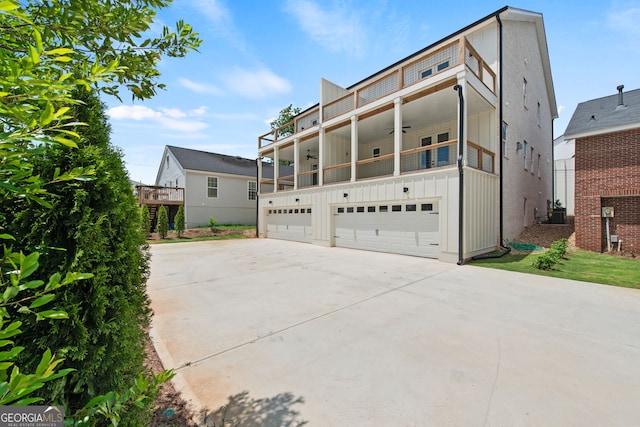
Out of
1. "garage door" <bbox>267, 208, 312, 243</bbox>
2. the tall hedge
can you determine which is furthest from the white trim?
the tall hedge

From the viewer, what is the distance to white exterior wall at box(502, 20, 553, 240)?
1112 centimetres

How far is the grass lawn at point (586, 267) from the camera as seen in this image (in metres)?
6.33

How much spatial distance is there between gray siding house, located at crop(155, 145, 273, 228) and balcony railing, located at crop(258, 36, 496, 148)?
22.3 feet

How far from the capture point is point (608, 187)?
31.1 ft

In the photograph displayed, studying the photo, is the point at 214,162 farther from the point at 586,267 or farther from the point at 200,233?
the point at 586,267

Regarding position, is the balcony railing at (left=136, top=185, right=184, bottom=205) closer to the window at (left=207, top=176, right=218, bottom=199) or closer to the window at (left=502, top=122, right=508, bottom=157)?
the window at (left=207, top=176, right=218, bottom=199)

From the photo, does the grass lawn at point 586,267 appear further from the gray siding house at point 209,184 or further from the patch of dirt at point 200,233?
the gray siding house at point 209,184

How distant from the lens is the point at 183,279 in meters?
6.48

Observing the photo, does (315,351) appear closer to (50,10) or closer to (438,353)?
(438,353)

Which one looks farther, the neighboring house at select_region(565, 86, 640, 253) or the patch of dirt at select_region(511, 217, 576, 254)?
the patch of dirt at select_region(511, 217, 576, 254)

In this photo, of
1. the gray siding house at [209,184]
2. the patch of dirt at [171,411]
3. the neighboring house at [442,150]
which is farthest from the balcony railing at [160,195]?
the patch of dirt at [171,411]

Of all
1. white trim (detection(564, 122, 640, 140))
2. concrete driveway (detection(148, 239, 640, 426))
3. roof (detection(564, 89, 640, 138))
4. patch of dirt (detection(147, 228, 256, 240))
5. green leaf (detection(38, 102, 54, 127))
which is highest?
roof (detection(564, 89, 640, 138))

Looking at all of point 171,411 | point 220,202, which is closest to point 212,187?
point 220,202

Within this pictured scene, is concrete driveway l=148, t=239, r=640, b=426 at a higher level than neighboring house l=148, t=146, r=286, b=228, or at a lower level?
lower
